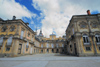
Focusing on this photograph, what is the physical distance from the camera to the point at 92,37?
45.3 feet

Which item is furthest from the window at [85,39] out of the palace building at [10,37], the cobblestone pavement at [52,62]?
the palace building at [10,37]

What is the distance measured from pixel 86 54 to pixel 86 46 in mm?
1825

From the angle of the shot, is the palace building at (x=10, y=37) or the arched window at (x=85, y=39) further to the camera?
the palace building at (x=10, y=37)

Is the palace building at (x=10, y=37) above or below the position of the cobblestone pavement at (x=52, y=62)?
above

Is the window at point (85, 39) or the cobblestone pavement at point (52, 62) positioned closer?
the cobblestone pavement at point (52, 62)

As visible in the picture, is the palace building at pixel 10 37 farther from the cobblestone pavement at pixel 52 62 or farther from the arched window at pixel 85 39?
the arched window at pixel 85 39

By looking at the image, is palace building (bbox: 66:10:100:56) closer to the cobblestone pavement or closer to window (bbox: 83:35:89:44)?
window (bbox: 83:35:89:44)

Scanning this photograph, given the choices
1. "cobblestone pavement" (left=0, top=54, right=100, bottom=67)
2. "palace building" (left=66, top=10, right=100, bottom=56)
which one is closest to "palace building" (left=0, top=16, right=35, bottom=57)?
"cobblestone pavement" (left=0, top=54, right=100, bottom=67)

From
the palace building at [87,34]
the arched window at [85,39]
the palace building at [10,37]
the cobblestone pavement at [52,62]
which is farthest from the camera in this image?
the palace building at [10,37]

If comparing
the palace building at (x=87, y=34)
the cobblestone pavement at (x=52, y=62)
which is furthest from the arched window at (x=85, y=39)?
the cobblestone pavement at (x=52, y=62)

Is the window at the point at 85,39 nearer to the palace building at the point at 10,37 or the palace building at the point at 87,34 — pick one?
the palace building at the point at 87,34

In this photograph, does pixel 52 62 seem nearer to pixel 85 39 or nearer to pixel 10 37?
pixel 85 39

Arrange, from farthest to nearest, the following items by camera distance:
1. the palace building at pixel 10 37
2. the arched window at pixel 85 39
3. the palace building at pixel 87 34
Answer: the palace building at pixel 10 37
the arched window at pixel 85 39
the palace building at pixel 87 34

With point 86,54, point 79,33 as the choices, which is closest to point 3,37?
point 79,33
